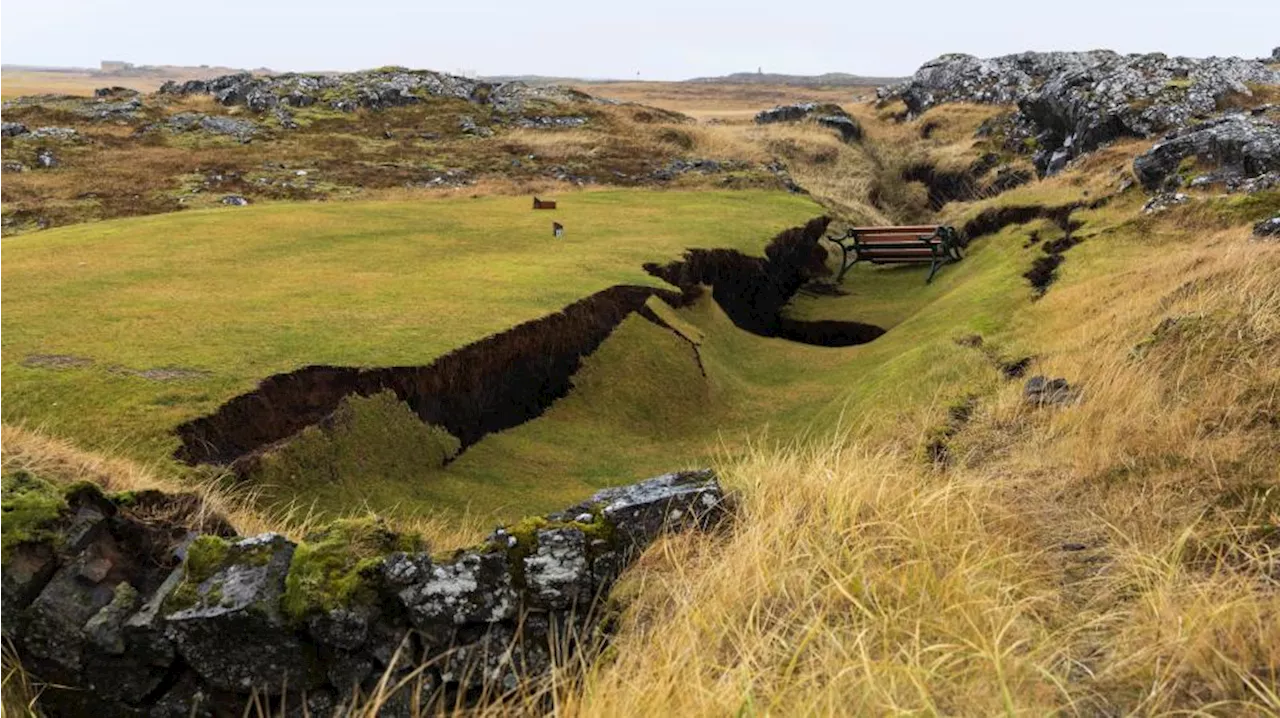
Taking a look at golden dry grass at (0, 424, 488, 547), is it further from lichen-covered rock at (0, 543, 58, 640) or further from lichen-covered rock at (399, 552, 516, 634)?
lichen-covered rock at (399, 552, 516, 634)

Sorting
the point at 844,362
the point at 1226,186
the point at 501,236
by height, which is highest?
the point at 1226,186

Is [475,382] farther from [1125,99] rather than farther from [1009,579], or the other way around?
[1125,99]

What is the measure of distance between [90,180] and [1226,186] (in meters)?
33.0

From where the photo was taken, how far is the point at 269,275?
1503cm

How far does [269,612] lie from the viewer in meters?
5.46

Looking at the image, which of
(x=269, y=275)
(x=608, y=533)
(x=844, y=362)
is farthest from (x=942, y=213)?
(x=608, y=533)

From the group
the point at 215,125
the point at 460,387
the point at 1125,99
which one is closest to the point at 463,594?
the point at 460,387

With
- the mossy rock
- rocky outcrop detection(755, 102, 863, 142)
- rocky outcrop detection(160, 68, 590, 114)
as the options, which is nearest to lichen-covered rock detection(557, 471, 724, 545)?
the mossy rock

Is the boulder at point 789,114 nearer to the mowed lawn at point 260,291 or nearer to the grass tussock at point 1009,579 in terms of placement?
the mowed lawn at point 260,291

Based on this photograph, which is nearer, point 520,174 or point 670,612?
point 670,612

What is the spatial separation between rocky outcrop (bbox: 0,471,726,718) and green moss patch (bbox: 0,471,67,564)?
0.6 inches

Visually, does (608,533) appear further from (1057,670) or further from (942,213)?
(942,213)

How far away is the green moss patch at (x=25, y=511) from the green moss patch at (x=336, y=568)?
144 cm

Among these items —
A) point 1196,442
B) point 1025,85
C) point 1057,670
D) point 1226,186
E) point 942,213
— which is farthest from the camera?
point 1025,85
